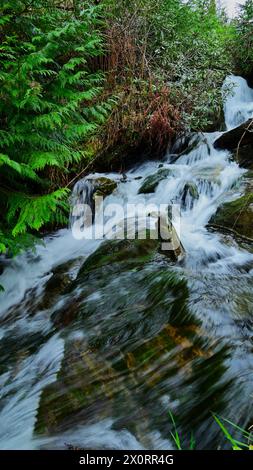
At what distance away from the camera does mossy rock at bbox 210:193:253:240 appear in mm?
4555

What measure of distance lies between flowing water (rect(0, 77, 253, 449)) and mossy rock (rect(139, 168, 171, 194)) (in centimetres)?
199

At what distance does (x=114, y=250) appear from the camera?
4129 millimetres

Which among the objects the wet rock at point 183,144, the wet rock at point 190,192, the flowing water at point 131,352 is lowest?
the flowing water at point 131,352

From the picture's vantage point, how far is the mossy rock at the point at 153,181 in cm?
634

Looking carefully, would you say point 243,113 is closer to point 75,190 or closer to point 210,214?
point 210,214

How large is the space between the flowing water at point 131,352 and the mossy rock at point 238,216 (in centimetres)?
24

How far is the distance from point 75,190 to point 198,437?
4.79 metres

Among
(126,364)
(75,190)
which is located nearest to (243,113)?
(75,190)

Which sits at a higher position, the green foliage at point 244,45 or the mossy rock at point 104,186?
the green foliage at point 244,45

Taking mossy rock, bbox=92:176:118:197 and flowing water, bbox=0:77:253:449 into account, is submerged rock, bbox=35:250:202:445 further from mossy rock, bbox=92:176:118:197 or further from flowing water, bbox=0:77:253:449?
mossy rock, bbox=92:176:118:197

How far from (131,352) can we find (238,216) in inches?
114

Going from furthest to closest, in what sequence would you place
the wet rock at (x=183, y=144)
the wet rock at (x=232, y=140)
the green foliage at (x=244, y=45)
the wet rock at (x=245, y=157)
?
the green foliage at (x=244, y=45)
the wet rock at (x=183, y=144)
the wet rock at (x=232, y=140)
the wet rock at (x=245, y=157)
